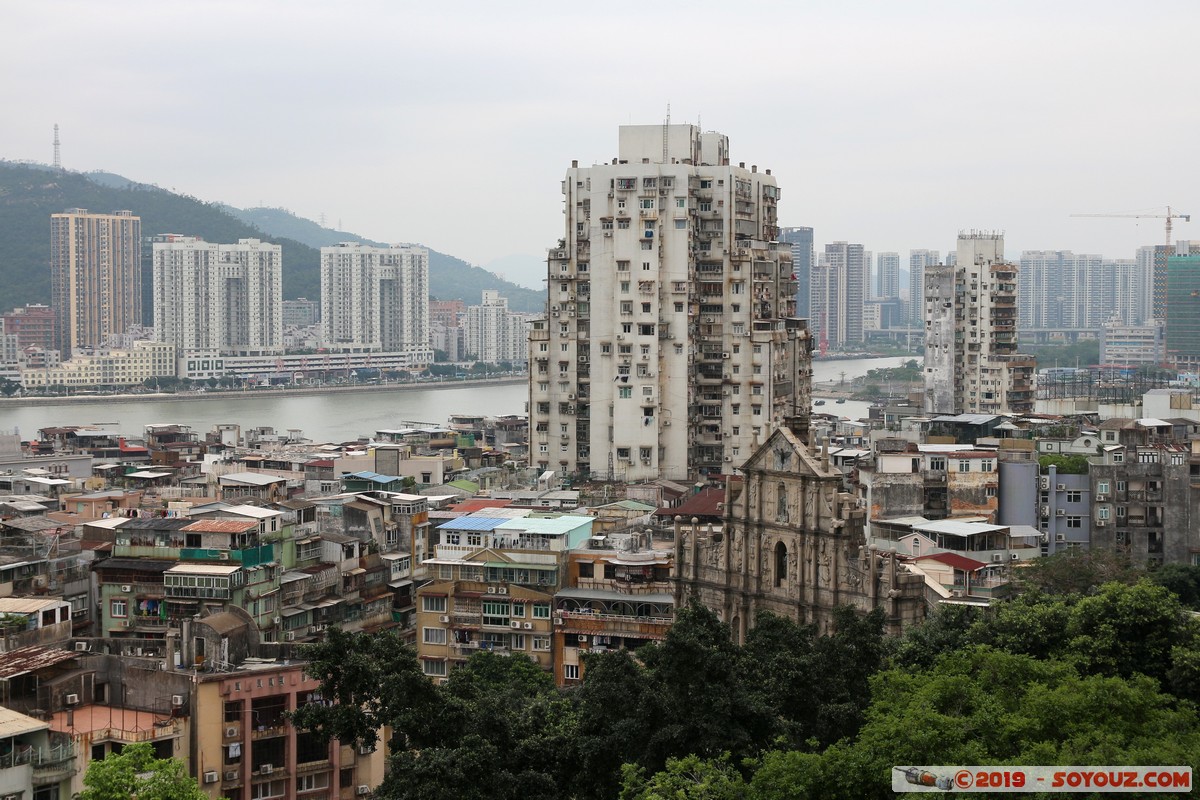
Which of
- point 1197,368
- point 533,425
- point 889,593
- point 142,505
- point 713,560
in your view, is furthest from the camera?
point 1197,368

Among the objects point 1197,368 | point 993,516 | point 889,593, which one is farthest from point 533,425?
point 1197,368

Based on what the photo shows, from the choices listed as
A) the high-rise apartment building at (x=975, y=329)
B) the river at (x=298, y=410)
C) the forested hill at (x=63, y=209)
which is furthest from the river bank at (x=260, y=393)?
the high-rise apartment building at (x=975, y=329)

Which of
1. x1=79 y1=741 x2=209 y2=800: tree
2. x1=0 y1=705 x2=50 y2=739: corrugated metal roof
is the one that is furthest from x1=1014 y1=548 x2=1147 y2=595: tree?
x1=0 y1=705 x2=50 y2=739: corrugated metal roof

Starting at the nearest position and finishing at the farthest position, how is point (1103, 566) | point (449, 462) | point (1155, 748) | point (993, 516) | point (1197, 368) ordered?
point (1155, 748) → point (1103, 566) → point (993, 516) → point (449, 462) → point (1197, 368)

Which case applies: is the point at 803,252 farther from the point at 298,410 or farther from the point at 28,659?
the point at 28,659

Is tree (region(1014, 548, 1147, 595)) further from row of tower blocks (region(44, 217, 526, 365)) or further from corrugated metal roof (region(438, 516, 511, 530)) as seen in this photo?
row of tower blocks (region(44, 217, 526, 365))

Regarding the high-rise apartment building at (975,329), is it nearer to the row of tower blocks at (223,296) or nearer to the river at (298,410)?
the river at (298,410)

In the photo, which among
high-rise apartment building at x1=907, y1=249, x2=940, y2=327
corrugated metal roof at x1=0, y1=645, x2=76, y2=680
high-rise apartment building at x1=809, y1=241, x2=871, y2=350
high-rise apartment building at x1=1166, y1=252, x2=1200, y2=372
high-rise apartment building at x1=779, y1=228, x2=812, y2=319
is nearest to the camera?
corrugated metal roof at x1=0, y1=645, x2=76, y2=680

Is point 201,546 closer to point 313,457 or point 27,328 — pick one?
point 313,457
